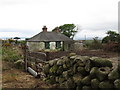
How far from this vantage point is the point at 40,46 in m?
27.0

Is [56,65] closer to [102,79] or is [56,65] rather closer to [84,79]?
[84,79]

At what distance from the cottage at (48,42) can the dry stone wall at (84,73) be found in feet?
64.3

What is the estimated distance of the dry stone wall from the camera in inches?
168

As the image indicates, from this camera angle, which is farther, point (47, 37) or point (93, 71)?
point (47, 37)

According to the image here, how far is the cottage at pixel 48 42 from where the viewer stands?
2659 centimetres

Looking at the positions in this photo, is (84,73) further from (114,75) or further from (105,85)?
(114,75)

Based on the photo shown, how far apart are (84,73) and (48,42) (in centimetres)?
2238

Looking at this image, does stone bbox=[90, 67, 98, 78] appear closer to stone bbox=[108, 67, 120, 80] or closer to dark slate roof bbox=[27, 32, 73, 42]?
stone bbox=[108, 67, 120, 80]

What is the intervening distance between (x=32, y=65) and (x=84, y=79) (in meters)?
5.07

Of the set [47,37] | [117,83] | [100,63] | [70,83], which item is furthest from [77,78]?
[47,37]

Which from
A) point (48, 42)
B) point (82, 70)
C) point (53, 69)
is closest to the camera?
point (82, 70)

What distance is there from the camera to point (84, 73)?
509 cm

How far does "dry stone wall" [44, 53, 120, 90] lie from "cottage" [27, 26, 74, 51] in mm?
19612

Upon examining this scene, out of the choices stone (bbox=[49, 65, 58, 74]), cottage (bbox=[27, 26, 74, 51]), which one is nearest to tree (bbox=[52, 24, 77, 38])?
cottage (bbox=[27, 26, 74, 51])
